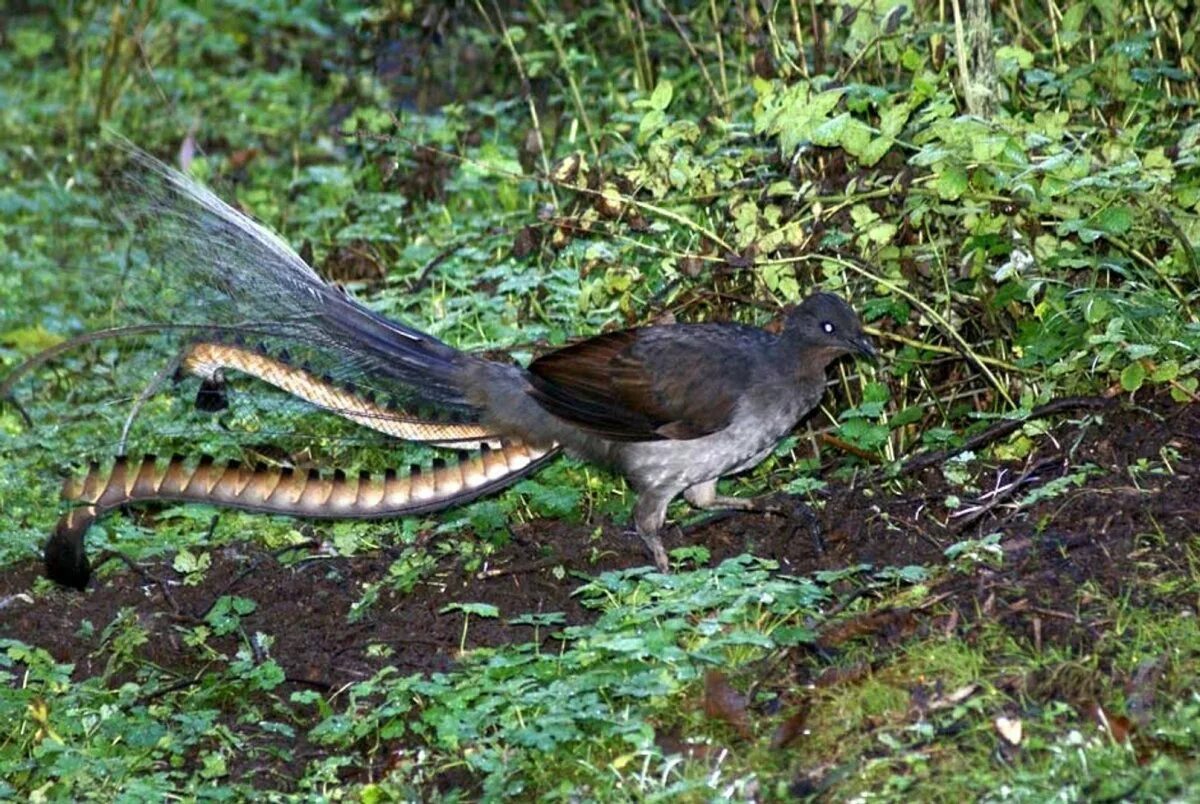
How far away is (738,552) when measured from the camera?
240 inches

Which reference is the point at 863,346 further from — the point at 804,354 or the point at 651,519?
the point at 651,519

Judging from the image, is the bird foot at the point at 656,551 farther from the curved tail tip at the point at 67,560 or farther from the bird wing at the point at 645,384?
the curved tail tip at the point at 67,560

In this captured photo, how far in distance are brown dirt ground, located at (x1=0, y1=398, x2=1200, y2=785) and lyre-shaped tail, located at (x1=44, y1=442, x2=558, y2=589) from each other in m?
0.26

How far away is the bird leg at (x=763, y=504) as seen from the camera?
Result: 6.00 meters

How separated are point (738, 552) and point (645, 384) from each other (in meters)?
0.64

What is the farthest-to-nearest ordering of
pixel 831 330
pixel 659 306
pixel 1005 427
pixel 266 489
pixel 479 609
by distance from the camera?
pixel 659 306 → pixel 831 330 → pixel 1005 427 → pixel 266 489 → pixel 479 609

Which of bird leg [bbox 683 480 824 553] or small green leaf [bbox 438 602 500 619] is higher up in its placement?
small green leaf [bbox 438 602 500 619]

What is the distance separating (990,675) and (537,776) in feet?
3.98

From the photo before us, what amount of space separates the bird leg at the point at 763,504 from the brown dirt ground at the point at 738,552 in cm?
3

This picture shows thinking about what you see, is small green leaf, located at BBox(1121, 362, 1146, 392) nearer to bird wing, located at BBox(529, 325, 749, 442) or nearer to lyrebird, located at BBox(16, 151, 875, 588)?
lyrebird, located at BBox(16, 151, 875, 588)

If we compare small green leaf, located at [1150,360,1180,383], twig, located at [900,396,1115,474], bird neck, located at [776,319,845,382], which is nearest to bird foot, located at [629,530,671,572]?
bird neck, located at [776,319,845,382]

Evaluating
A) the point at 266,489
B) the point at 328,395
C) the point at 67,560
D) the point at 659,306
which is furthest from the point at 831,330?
the point at 67,560

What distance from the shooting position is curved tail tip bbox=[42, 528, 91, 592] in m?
6.02

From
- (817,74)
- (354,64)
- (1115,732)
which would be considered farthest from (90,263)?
(1115,732)
